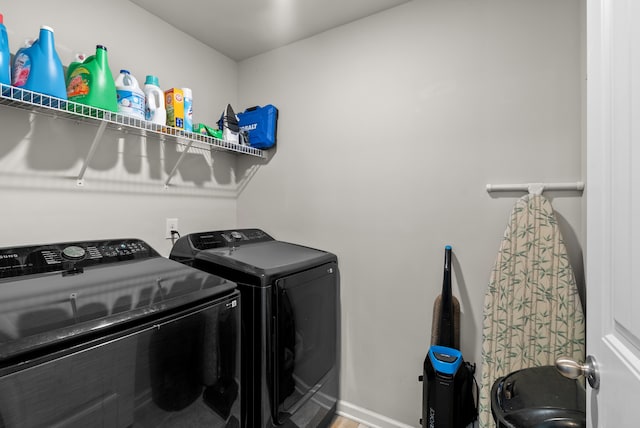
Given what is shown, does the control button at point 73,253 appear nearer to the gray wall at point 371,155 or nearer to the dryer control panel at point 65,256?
the dryer control panel at point 65,256

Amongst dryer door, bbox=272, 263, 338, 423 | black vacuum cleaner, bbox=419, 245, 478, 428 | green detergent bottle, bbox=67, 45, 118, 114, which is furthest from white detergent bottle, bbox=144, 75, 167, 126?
black vacuum cleaner, bbox=419, 245, 478, 428

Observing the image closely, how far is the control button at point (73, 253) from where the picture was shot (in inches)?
49.8

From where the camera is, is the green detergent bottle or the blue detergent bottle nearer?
the blue detergent bottle

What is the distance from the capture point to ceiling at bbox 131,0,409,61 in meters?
1.83

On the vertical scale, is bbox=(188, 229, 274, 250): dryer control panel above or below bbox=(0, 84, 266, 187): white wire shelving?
below

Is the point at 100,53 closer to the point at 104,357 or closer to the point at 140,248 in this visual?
the point at 140,248

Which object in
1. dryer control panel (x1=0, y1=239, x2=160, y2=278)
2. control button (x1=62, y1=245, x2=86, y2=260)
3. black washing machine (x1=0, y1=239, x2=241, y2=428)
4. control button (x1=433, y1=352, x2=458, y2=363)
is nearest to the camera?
black washing machine (x1=0, y1=239, x2=241, y2=428)

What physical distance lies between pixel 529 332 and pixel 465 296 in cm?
33

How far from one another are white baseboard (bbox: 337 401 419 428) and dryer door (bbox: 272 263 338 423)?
335 millimetres

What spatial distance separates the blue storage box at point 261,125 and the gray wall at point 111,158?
293 millimetres

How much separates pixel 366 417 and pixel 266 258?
1249 millimetres

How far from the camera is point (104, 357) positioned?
82 centimetres

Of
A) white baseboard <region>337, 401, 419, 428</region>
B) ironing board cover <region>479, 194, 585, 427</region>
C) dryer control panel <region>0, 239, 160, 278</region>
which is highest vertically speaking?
dryer control panel <region>0, 239, 160, 278</region>

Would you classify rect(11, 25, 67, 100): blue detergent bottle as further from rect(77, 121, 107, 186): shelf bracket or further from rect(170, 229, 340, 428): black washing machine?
rect(170, 229, 340, 428): black washing machine
